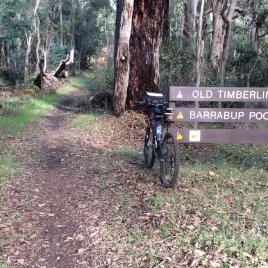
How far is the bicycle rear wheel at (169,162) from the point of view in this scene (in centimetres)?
622

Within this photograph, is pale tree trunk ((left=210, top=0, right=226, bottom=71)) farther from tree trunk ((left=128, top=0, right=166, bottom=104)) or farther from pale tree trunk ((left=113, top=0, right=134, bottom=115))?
pale tree trunk ((left=113, top=0, right=134, bottom=115))

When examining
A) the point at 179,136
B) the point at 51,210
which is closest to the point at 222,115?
the point at 179,136

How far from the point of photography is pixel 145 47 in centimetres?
1274

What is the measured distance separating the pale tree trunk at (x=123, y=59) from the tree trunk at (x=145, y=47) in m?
0.43

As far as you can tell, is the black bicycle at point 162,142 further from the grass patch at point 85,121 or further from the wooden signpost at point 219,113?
the grass patch at point 85,121

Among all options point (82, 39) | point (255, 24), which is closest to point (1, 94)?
point (255, 24)

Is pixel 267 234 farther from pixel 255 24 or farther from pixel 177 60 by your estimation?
pixel 255 24

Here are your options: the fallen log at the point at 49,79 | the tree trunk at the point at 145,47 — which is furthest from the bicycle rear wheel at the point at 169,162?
the fallen log at the point at 49,79

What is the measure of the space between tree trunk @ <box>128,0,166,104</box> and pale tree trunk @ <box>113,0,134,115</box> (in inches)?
16.9

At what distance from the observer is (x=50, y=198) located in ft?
22.1

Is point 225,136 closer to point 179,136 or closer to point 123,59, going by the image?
point 179,136

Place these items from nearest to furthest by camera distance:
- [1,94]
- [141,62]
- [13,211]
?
[13,211] < [141,62] < [1,94]

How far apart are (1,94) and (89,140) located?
11832mm

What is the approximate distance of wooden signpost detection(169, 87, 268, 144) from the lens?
7.01 metres
